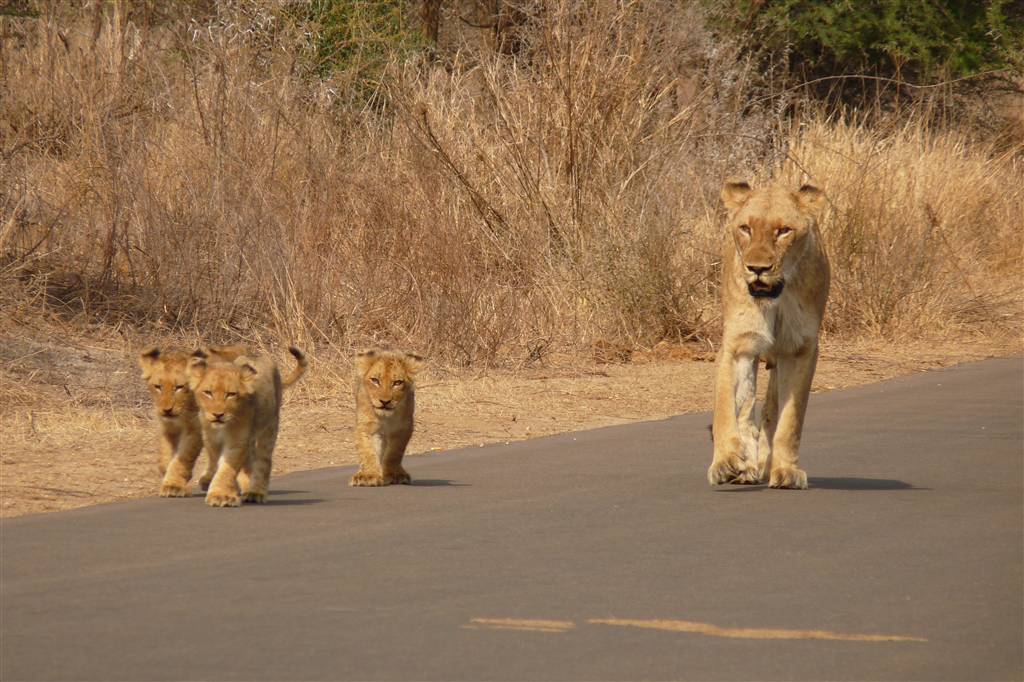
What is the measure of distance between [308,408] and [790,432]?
4.85m

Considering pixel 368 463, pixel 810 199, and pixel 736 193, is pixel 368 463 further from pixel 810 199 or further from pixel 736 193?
pixel 810 199

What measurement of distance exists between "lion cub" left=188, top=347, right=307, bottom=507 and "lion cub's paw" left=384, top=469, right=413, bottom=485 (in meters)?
0.76

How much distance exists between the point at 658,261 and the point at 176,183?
4965 mm

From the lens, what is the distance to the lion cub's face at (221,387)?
9.30m

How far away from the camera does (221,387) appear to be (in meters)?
9.34

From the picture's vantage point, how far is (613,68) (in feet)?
65.8

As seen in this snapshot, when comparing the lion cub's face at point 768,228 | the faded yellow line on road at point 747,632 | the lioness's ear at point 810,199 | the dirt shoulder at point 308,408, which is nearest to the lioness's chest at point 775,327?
the lion cub's face at point 768,228

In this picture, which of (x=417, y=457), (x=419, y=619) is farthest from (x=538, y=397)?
(x=419, y=619)

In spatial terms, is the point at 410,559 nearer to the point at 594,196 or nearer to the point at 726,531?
the point at 726,531

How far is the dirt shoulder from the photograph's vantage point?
10492 millimetres

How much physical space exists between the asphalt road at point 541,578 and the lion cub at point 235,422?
0.16 m

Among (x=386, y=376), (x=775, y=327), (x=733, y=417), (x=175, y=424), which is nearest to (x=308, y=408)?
(x=386, y=376)

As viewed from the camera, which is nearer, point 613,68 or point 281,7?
point 613,68

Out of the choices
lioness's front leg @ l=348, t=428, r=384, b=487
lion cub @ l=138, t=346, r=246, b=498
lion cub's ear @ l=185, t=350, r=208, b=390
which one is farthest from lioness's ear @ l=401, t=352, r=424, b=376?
lion cub's ear @ l=185, t=350, r=208, b=390
